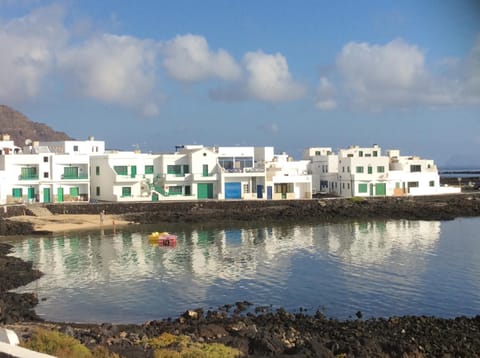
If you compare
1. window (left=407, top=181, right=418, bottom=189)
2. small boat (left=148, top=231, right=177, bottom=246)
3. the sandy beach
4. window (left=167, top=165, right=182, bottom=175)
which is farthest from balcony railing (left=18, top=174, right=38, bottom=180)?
window (left=407, top=181, right=418, bottom=189)

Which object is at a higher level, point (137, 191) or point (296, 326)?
point (137, 191)

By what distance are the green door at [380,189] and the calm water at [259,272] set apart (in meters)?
17.4

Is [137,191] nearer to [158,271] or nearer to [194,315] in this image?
[158,271]

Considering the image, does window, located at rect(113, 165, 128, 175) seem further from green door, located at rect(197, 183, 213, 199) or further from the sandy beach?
green door, located at rect(197, 183, 213, 199)

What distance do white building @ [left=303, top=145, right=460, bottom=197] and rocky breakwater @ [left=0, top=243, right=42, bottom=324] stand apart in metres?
37.7

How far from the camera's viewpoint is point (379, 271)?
29.9 meters

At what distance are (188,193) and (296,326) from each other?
40577 millimetres

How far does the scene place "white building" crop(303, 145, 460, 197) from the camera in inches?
2500

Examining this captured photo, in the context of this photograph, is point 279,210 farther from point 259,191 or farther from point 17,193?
point 17,193

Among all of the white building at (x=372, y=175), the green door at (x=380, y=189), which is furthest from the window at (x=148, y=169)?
the green door at (x=380, y=189)

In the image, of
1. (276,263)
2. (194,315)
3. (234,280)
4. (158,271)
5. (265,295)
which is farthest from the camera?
(276,263)

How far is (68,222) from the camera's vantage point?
49.0m

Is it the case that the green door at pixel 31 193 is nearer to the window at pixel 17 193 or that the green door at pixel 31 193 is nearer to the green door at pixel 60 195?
the window at pixel 17 193

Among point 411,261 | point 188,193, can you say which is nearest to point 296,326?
point 411,261
